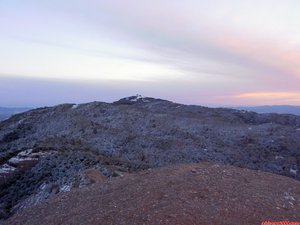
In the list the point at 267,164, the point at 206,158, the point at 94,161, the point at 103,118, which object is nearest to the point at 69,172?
the point at 94,161

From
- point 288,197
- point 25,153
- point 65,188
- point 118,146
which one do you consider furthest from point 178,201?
point 118,146

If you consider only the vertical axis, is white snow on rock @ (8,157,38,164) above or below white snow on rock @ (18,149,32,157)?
below

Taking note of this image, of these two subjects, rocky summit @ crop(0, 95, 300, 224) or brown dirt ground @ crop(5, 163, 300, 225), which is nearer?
brown dirt ground @ crop(5, 163, 300, 225)

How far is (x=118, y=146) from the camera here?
2830 centimetres

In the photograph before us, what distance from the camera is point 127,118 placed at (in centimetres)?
3791

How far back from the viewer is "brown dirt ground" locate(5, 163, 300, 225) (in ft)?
29.9

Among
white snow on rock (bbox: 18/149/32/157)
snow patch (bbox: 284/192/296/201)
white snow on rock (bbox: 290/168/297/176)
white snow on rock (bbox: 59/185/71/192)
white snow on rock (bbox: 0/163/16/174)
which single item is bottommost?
white snow on rock (bbox: 0/163/16/174)

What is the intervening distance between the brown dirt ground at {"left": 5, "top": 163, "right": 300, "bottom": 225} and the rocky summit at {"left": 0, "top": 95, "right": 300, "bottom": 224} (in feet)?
3.29

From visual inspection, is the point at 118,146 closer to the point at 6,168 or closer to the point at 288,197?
the point at 6,168

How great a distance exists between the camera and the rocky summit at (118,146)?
57.9 ft

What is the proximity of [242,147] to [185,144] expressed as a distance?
14.5 ft

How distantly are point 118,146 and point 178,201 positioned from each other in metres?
18.7

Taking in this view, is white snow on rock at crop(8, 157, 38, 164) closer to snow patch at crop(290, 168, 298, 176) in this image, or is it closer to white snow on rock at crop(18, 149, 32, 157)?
white snow on rock at crop(18, 149, 32, 157)

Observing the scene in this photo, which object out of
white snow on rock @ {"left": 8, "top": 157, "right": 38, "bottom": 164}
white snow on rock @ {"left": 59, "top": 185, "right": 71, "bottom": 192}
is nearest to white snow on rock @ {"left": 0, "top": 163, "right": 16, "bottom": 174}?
white snow on rock @ {"left": 8, "top": 157, "right": 38, "bottom": 164}
